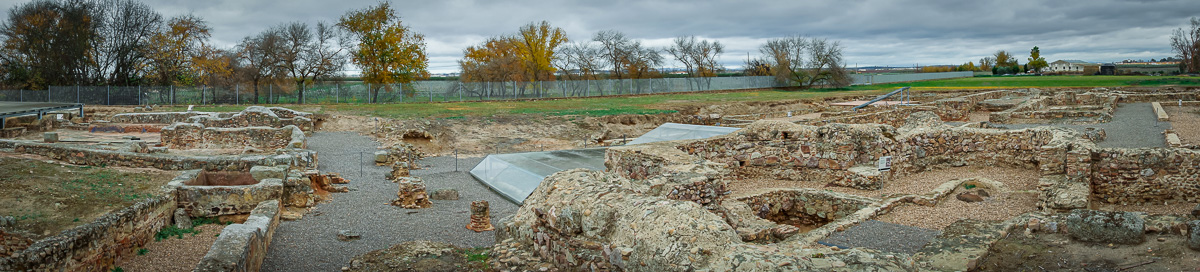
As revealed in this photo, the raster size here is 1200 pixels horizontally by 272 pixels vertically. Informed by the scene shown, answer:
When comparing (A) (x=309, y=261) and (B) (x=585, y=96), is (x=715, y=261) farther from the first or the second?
(B) (x=585, y=96)

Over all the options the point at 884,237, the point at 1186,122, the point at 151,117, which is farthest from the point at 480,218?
the point at 1186,122

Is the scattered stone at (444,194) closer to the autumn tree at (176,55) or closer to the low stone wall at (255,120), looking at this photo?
the low stone wall at (255,120)

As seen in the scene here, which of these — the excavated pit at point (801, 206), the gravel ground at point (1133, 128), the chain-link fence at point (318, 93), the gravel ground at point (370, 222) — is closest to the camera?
the gravel ground at point (370, 222)

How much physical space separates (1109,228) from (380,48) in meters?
42.2

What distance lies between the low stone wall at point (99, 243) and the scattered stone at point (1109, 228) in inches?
450

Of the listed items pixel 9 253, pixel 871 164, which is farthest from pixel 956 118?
pixel 9 253

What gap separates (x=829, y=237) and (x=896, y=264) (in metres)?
3.80

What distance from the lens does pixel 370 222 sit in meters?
12.7

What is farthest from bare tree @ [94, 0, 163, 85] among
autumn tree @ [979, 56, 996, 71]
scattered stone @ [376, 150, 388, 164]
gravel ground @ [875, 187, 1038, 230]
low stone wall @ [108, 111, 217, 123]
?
autumn tree @ [979, 56, 996, 71]

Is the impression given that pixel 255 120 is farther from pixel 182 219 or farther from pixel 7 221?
pixel 7 221

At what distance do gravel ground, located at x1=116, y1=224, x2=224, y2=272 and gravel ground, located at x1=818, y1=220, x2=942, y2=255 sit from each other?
7903 mm

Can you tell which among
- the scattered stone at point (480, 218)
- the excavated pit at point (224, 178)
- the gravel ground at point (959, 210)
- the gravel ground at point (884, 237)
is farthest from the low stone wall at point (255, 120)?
the gravel ground at point (884, 237)

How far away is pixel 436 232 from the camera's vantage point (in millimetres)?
12078

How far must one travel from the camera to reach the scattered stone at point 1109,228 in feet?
27.2
